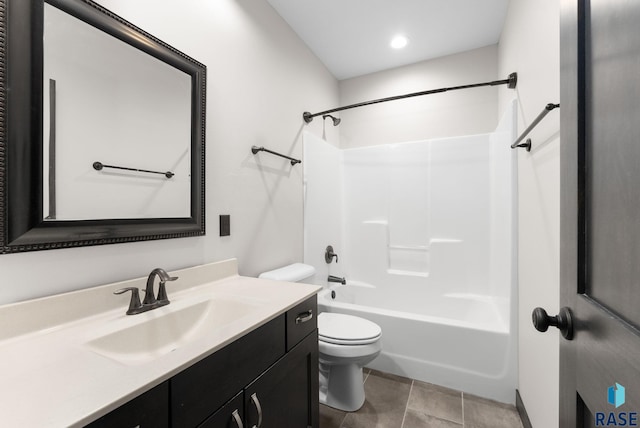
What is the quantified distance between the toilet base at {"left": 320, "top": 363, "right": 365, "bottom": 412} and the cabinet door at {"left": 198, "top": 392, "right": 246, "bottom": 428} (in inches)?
37.6

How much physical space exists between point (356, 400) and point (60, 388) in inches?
60.4

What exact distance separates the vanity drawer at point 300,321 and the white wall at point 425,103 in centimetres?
209

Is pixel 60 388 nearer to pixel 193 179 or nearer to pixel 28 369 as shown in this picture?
pixel 28 369

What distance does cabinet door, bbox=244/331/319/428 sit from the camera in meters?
0.89

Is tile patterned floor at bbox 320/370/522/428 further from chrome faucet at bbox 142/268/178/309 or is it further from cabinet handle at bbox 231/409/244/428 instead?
chrome faucet at bbox 142/268/178/309

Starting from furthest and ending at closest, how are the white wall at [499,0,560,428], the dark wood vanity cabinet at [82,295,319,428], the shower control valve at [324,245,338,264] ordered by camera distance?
the shower control valve at [324,245,338,264], the white wall at [499,0,560,428], the dark wood vanity cabinet at [82,295,319,428]

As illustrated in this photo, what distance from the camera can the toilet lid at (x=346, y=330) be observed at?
1590mm

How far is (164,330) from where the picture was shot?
3.29ft

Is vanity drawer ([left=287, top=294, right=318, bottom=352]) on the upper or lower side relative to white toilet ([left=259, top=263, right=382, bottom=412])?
upper

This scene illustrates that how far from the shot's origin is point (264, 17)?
1.83 metres

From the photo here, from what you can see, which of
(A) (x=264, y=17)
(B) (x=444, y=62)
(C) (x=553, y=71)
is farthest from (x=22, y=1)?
(B) (x=444, y=62)

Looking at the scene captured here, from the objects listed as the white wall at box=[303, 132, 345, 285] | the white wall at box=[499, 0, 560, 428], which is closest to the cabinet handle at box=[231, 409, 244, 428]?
the white wall at box=[499, 0, 560, 428]

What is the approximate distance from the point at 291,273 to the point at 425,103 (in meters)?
2.06

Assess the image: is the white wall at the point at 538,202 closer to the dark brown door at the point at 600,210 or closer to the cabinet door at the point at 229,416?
the dark brown door at the point at 600,210
